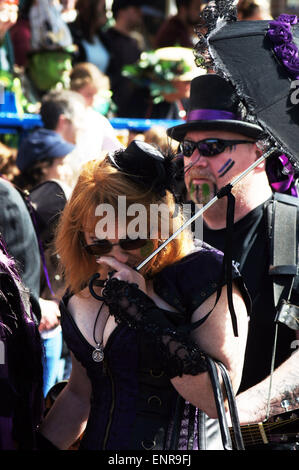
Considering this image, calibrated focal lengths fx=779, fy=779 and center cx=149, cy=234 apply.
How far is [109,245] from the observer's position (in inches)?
103

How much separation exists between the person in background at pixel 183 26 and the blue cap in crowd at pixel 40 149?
142 inches

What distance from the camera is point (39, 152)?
493 centimetres

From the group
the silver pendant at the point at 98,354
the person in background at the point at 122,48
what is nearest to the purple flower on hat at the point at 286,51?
the silver pendant at the point at 98,354

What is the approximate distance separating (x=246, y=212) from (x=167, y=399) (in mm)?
1148

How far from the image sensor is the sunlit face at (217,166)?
3498 mm

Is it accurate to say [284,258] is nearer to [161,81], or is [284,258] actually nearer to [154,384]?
[154,384]

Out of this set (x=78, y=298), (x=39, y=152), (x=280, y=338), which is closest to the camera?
(x=78, y=298)

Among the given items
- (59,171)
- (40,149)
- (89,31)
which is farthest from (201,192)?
(89,31)

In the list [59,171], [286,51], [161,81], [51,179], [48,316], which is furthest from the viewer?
[161,81]

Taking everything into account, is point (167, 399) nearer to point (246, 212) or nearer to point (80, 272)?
point (80, 272)

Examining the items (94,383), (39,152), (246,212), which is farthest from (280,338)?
(39,152)

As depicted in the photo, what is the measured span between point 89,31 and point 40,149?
3413mm

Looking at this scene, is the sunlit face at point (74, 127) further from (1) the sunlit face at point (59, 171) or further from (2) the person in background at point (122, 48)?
(2) the person in background at point (122, 48)

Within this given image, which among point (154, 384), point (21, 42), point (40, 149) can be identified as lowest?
point (154, 384)
